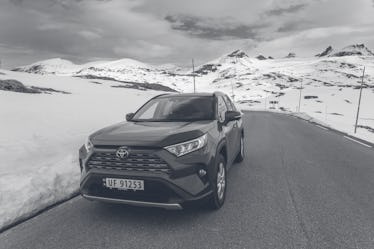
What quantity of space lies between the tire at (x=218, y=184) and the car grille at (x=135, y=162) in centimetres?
82

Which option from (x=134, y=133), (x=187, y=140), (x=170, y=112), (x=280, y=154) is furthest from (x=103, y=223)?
(x=280, y=154)

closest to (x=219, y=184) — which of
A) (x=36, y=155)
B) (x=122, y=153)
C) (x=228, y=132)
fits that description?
(x=228, y=132)

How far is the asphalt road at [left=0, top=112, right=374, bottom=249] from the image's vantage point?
3637 mm

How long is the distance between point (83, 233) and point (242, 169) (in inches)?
160

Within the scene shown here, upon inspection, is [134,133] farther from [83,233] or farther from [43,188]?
[43,188]

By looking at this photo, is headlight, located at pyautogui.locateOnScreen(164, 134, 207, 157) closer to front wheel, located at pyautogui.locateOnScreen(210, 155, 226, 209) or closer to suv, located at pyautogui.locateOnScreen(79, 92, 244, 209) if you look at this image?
suv, located at pyautogui.locateOnScreen(79, 92, 244, 209)

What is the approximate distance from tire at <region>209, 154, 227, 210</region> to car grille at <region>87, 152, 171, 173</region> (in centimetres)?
82

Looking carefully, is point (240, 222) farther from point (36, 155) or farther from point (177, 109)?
point (36, 155)

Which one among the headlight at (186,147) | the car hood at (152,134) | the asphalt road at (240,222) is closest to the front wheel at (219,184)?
the asphalt road at (240,222)

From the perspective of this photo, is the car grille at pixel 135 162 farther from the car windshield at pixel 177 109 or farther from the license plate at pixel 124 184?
the car windshield at pixel 177 109

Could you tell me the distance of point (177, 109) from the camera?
18.4ft

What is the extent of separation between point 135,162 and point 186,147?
0.67m

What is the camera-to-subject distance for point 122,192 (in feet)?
13.0

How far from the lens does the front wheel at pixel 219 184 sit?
4307 millimetres
